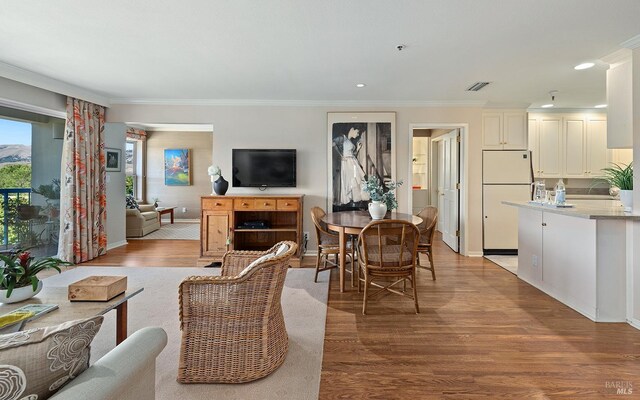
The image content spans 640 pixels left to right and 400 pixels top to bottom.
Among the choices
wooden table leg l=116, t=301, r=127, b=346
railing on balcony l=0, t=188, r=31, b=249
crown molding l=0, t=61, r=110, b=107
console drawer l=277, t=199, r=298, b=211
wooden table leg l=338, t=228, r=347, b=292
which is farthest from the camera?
console drawer l=277, t=199, r=298, b=211

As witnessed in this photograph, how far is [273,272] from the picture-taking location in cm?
183

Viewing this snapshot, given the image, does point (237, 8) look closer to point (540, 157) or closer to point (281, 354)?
point (281, 354)

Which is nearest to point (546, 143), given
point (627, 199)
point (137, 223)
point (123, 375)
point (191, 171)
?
point (627, 199)

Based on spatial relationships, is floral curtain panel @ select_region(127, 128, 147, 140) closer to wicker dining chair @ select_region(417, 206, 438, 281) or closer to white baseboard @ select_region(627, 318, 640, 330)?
wicker dining chair @ select_region(417, 206, 438, 281)

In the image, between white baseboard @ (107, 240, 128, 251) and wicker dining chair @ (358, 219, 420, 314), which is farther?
white baseboard @ (107, 240, 128, 251)

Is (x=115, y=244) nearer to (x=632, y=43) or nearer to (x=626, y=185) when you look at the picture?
(x=626, y=185)

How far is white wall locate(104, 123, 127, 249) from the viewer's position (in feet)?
18.0

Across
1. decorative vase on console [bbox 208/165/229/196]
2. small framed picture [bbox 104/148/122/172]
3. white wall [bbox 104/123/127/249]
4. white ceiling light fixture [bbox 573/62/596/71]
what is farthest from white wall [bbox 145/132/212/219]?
white ceiling light fixture [bbox 573/62/596/71]

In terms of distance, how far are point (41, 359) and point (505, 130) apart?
583 cm

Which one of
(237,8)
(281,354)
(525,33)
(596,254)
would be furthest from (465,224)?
(237,8)

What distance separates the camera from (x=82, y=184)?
14.9 ft

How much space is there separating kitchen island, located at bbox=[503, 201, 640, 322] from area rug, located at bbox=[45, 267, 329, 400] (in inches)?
89.2

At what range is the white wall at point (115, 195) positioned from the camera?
18.0 feet

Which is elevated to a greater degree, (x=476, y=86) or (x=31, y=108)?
(x=476, y=86)
